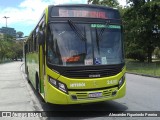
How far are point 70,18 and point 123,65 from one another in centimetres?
218

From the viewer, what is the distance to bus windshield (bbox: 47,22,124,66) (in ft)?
30.3

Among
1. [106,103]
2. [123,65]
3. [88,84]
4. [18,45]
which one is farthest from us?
[18,45]

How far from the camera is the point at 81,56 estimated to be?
9281mm

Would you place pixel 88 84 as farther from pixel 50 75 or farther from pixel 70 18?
pixel 70 18

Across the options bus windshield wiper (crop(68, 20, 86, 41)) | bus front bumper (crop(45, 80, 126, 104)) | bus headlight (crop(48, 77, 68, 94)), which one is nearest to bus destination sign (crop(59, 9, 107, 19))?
bus windshield wiper (crop(68, 20, 86, 41))

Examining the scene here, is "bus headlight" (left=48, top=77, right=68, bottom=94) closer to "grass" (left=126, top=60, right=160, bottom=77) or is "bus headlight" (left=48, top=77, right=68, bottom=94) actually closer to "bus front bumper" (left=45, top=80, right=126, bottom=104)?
"bus front bumper" (left=45, top=80, right=126, bottom=104)

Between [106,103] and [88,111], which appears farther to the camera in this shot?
[106,103]

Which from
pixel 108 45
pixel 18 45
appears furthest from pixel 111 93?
pixel 18 45


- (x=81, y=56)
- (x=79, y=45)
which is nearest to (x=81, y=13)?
(x=79, y=45)

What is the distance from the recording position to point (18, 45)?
136250 millimetres

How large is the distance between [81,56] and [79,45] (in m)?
0.33

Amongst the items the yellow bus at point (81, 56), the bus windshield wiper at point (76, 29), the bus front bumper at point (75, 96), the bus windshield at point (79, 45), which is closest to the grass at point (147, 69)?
the yellow bus at point (81, 56)

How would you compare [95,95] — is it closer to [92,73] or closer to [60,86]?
[92,73]

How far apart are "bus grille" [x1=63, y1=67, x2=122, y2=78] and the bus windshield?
211mm
